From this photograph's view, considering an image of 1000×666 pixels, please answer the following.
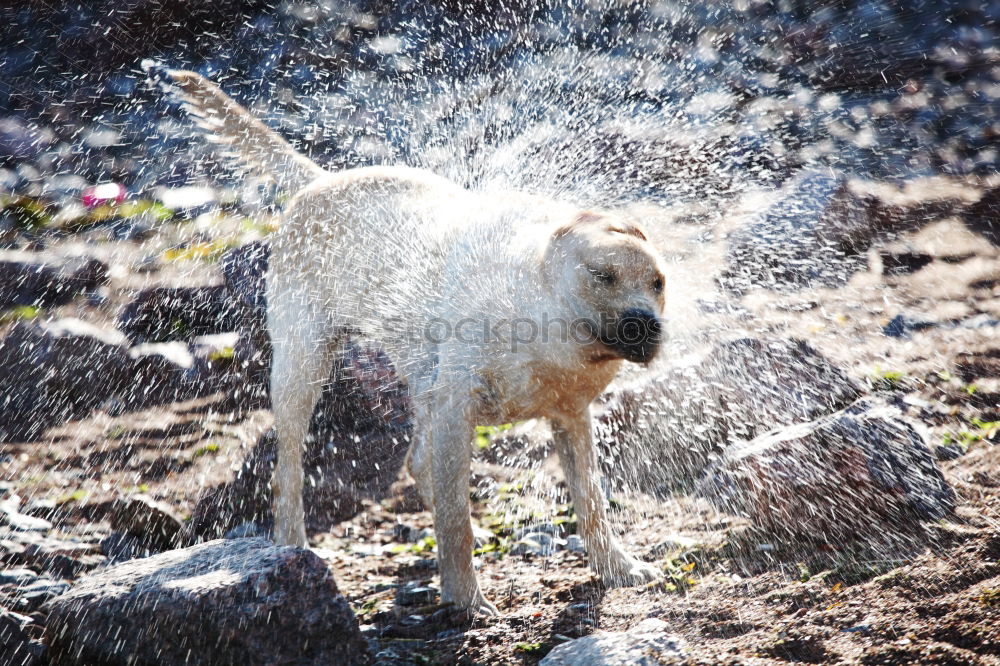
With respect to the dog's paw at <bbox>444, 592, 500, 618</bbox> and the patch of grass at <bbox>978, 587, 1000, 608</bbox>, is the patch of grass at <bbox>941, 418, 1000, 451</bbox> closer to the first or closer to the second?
the patch of grass at <bbox>978, 587, 1000, 608</bbox>

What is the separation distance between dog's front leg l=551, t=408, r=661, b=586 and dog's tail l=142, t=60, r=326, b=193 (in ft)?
8.88

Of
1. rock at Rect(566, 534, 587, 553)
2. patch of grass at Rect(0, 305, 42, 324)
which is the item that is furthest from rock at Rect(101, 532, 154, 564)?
patch of grass at Rect(0, 305, 42, 324)

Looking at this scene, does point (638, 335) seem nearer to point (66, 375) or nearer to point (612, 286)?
point (612, 286)

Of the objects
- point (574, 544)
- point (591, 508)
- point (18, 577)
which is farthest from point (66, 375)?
point (591, 508)

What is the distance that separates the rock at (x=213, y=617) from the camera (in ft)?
12.3

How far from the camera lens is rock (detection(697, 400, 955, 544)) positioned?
174 inches

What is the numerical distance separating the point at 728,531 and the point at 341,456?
3189 mm

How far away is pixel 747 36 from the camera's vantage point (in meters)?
11.9

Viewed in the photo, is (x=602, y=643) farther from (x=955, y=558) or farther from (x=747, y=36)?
(x=747, y=36)

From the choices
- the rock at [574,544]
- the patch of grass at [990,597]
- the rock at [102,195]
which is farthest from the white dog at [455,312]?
the rock at [102,195]

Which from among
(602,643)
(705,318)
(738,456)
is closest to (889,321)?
(705,318)

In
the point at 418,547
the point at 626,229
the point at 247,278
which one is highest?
the point at 626,229

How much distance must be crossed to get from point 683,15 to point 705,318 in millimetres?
6209

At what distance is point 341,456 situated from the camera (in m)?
6.96
